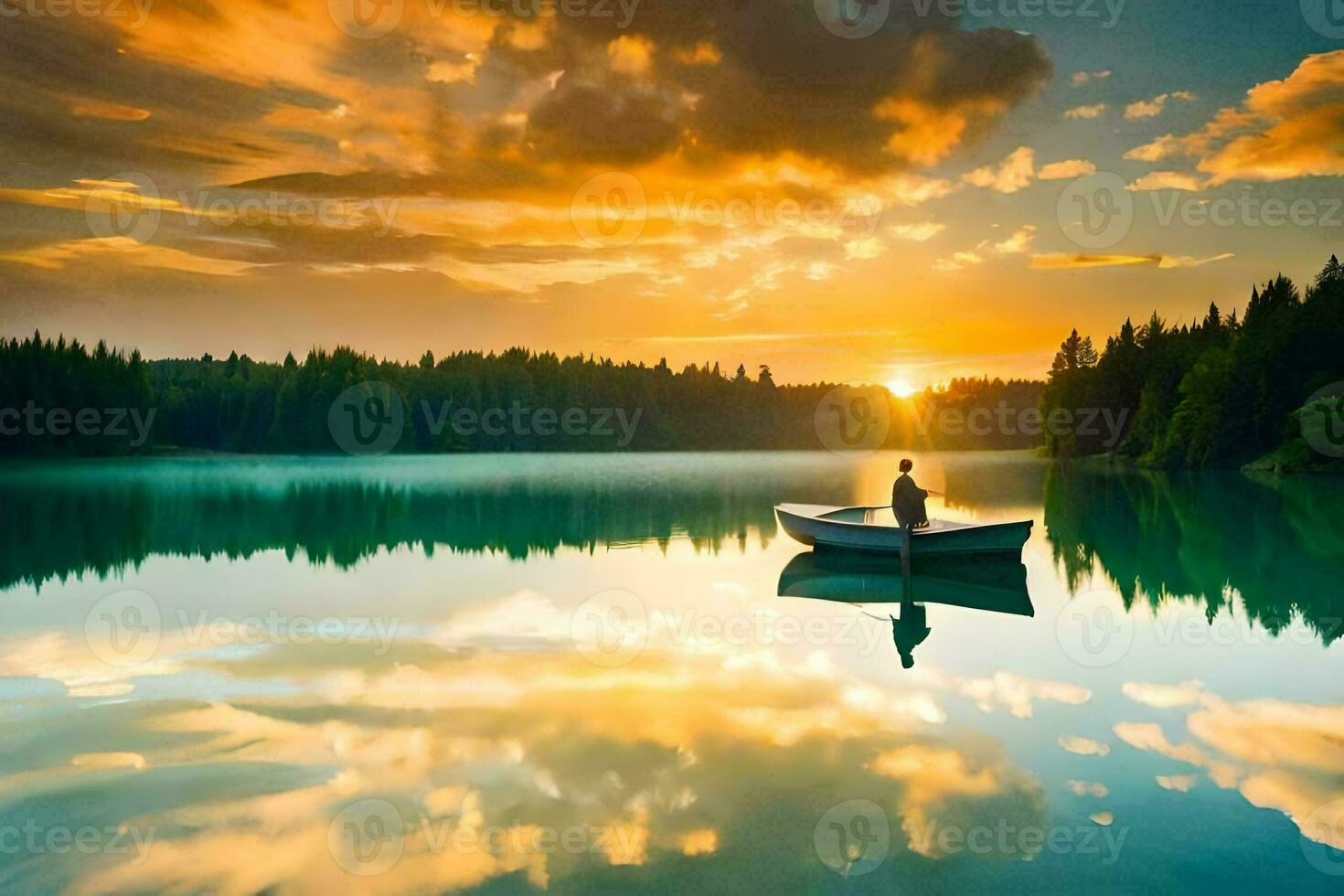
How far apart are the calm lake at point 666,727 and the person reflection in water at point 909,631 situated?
28 cm

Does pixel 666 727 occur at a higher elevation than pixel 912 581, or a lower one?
higher

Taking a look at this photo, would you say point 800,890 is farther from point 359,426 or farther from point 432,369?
point 432,369

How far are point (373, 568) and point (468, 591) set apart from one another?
4.39 metres

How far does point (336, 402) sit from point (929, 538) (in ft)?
402

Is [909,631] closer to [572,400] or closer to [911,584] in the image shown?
[911,584]

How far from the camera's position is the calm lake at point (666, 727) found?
6711 millimetres

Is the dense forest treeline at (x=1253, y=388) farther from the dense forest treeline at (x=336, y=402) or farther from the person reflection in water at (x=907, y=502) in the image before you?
the dense forest treeline at (x=336, y=402)

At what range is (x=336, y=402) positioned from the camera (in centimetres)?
13100

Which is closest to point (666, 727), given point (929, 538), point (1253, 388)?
point (929, 538)

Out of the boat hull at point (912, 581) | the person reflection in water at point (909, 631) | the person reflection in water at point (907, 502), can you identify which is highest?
the person reflection in water at point (907, 502)

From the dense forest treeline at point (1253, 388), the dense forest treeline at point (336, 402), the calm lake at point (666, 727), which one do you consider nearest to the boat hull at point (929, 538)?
the calm lake at point (666, 727)

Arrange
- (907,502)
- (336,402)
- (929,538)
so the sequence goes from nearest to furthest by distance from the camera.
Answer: (907,502) < (929,538) < (336,402)

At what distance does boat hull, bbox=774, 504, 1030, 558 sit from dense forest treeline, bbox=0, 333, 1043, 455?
327 ft

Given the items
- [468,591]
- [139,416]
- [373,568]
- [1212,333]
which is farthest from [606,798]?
[139,416]
